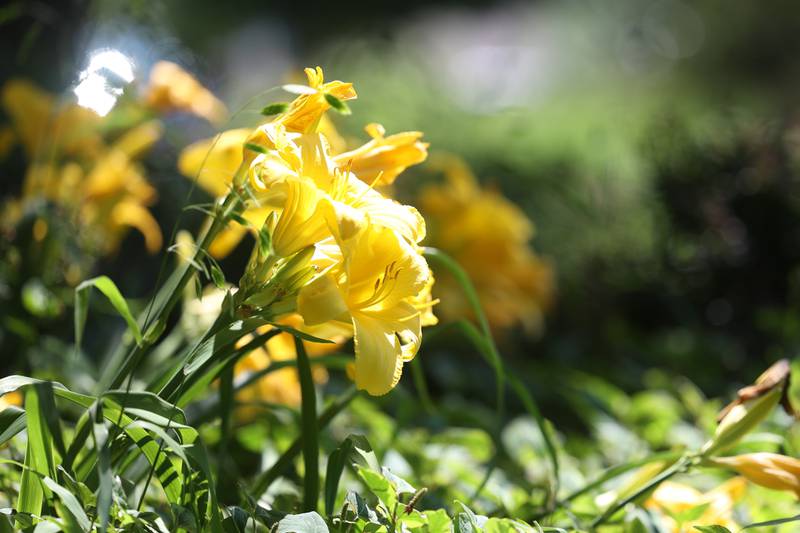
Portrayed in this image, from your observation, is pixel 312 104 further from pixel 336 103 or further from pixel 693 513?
pixel 693 513

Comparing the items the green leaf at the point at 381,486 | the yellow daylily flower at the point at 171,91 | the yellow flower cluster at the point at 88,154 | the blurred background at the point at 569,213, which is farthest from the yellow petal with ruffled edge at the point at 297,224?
the yellow daylily flower at the point at 171,91

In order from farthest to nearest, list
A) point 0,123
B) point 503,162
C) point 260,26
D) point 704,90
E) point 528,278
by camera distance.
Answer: point 260,26 → point 704,90 → point 503,162 → point 528,278 → point 0,123

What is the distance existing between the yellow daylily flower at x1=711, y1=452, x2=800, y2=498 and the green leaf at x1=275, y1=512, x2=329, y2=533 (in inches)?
23.0

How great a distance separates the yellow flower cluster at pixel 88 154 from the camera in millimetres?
1784

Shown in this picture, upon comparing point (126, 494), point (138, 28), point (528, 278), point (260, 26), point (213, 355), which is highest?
point (260, 26)

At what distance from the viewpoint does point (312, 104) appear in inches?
37.8

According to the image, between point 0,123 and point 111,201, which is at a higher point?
point 0,123

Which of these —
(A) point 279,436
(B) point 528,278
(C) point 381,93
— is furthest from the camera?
(C) point 381,93

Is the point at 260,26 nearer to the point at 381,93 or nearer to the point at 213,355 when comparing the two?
the point at 381,93

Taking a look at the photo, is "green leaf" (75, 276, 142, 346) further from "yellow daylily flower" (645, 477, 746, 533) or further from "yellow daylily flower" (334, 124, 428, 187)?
"yellow daylily flower" (645, 477, 746, 533)

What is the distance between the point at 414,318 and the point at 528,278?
198 centimetres

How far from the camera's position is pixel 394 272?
2.99 ft

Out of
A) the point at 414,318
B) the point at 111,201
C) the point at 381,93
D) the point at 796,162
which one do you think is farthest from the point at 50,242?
the point at 381,93

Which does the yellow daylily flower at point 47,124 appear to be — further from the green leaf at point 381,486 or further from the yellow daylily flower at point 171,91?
the green leaf at point 381,486
